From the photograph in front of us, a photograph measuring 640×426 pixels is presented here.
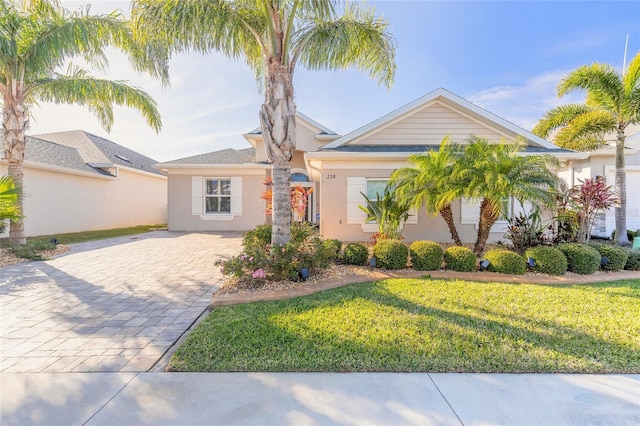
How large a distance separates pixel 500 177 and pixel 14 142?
15.0 metres

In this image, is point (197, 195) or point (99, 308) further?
point (197, 195)

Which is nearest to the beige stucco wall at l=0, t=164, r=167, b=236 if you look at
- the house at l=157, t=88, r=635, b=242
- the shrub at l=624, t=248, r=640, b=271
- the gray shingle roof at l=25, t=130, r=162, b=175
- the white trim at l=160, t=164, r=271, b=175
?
the gray shingle roof at l=25, t=130, r=162, b=175

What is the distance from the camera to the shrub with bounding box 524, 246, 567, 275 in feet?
21.5

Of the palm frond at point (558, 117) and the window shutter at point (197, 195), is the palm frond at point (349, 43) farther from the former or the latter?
the palm frond at point (558, 117)

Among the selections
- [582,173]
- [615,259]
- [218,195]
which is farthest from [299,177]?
[582,173]

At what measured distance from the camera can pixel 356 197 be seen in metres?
10.3

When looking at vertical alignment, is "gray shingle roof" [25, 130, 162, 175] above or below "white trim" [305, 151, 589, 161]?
above

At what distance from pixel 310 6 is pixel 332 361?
695 centimetres

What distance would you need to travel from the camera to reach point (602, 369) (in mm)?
3123

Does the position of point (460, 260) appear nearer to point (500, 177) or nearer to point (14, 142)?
point (500, 177)

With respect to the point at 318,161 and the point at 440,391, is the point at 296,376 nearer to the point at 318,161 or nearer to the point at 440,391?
the point at 440,391

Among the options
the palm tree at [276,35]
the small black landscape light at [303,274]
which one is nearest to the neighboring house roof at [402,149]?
the palm tree at [276,35]

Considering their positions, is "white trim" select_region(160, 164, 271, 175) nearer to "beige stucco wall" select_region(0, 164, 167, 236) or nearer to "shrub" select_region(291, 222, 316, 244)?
"beige stucco wall" select_region(0, 164, 167, 236)

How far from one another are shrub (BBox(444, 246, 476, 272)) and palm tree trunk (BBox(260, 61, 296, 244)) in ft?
13.8
